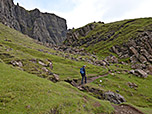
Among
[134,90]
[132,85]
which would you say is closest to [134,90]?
[134,90]

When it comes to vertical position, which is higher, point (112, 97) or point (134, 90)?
point (112, 97)

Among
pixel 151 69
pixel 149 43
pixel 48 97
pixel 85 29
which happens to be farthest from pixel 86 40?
pixel 48 97

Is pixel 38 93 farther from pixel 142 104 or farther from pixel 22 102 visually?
pixel 142 104

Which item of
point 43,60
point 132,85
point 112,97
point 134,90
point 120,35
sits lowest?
point 134,90

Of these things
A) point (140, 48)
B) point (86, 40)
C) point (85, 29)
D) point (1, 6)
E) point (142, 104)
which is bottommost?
point (142, 104)

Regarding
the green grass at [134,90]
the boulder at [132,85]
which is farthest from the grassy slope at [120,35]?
the boulder at [132,85]

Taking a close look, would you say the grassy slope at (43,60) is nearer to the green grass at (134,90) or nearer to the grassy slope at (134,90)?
the grassy slope at (134,90)

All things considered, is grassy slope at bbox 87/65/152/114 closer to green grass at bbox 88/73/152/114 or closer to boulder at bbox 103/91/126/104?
green grass at bbox 88/73/152/114

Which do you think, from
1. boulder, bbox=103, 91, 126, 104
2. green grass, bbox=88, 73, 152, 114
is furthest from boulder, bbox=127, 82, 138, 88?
boulder, bbox=103, 91, 126, 104

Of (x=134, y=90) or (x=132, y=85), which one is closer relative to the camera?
(x=134, y=90)

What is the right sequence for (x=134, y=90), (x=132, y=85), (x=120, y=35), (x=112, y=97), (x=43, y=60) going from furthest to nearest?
1. (x=120, y=35)
2. (x=43, y=60)
3. (x=132, y=85)
4. (x=134, y=90)
5. (x=112, y=97)

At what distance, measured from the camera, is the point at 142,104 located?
25.2m

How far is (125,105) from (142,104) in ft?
29.2

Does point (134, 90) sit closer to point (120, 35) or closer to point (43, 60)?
point (43, 60)
